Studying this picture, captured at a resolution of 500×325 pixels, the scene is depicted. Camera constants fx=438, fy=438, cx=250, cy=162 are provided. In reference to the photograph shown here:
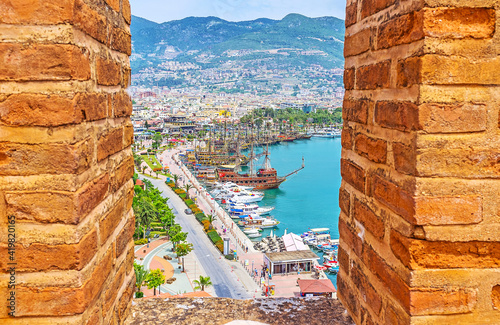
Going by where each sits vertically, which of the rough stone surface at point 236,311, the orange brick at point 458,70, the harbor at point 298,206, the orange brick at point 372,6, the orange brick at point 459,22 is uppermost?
the orange brick at point 372,6

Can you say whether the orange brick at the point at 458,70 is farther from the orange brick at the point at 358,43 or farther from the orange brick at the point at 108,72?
the orange brick at the point at 108,72

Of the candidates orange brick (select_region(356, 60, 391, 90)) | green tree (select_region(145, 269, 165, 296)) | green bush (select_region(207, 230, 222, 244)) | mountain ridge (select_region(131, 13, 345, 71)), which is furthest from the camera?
mountain ridge (select_region(131, 13, 345, 71))

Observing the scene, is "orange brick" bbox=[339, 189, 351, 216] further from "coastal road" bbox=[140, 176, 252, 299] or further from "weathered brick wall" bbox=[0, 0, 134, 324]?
"coastal road" bbox=[140, 176, 252, 299]

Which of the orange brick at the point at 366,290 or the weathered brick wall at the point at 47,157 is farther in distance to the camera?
the orange brick at the point at 366,290

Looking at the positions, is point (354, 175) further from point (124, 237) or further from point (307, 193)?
point (307, 193)

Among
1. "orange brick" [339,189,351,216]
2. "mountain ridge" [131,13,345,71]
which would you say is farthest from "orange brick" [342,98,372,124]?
"mountain ridge" [131,13,345,71]

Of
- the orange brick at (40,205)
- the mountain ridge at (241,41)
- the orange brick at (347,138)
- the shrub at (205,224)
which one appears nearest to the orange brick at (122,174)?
the orange brick at (40,205)
